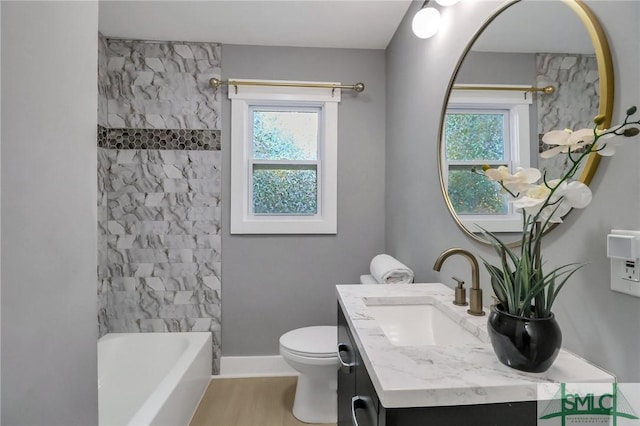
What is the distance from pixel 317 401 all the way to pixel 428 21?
2149mm

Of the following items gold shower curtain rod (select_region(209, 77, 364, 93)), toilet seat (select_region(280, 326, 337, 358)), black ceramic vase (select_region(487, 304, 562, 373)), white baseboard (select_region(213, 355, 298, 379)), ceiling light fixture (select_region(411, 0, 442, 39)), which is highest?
gold shower curtain rod (select_region(209, 77, 364, 93))

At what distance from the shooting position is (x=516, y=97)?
980 millimetres

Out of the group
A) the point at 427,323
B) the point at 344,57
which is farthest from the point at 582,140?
the point at 344,57

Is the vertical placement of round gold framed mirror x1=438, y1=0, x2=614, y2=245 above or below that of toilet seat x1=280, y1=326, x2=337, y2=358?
above

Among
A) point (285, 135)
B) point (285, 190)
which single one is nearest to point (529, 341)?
point (285, 190)

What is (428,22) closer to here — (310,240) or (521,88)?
(521,88)

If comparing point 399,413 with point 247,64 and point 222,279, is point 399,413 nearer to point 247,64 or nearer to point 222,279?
point 222,279

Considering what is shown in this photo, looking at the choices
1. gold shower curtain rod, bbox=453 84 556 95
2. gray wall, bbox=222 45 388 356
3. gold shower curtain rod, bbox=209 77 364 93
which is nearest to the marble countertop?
gold shower curtain rod, bbox=453 84 556 95

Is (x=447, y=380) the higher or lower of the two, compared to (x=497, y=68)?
lower

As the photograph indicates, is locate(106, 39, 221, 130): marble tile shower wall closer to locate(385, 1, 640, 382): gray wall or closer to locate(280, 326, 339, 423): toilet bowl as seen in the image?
locate(385, 1, 640, 382): gray wall

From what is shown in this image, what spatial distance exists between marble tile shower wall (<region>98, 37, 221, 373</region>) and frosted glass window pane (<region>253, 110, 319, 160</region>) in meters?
0.32

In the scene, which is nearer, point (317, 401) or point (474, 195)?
point (474, 195)

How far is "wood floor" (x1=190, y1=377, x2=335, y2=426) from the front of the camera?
6.04 feet

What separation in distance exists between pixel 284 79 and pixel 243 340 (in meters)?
2.03
